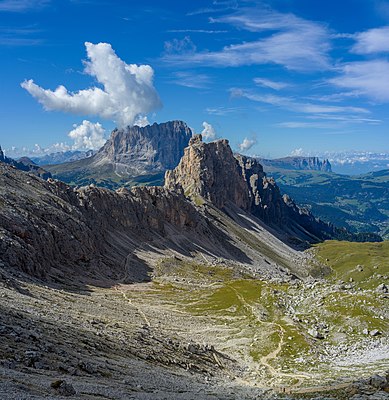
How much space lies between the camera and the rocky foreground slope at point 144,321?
40.4 metres

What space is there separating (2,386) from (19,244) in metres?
67.9

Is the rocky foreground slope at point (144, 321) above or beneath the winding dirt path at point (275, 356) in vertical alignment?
above

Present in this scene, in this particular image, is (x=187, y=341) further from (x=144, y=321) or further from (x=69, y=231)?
(x=69, y=231)

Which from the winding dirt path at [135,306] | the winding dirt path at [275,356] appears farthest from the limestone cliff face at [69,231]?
the winding dirt path at [275,356]

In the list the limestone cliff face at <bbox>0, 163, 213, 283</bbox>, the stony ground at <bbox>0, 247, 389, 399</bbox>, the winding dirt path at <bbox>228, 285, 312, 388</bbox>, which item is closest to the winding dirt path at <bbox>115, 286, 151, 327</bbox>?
the stony ground at <bbox>0, 247, 389, 399</bbox>

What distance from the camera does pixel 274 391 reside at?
49.8 meters

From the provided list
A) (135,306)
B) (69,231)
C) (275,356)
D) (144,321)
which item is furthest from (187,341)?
(69,231)

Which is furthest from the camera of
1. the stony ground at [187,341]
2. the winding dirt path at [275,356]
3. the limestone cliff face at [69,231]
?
the limestone cliff face at [69,231]

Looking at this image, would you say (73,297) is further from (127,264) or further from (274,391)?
(127,264)

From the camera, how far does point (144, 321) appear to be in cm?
8275

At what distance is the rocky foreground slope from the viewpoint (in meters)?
40.4

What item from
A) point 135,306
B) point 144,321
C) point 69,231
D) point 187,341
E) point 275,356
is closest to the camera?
point 275,356

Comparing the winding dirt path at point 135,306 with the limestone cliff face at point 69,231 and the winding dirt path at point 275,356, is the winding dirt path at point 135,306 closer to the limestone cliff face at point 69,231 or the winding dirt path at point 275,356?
the limestone cliff face at point 69,231

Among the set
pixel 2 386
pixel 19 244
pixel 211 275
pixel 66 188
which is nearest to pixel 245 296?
pixel 211 275
